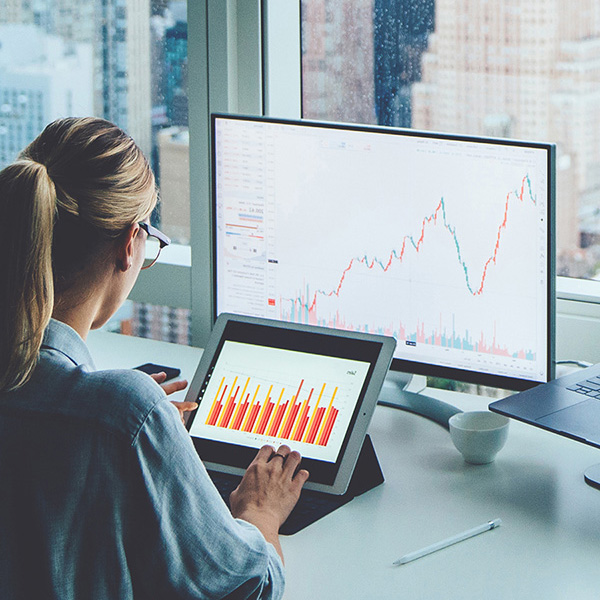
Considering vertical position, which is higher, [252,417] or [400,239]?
[400,239]

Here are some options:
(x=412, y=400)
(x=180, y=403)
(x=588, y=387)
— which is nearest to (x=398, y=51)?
(x=412, y=400)

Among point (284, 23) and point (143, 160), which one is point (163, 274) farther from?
point (143, 160)

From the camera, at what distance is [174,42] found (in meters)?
2.20

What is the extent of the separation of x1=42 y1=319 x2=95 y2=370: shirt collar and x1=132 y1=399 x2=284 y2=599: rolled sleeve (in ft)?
0.42

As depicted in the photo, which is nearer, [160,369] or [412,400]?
[412,400]

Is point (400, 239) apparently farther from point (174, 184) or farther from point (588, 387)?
point (174, 184)

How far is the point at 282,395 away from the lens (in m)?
1.44

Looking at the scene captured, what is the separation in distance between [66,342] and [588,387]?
804 mm

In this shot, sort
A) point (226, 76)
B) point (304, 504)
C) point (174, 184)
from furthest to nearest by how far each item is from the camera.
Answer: point (174, 184), point (226, 76), point (304, 504)

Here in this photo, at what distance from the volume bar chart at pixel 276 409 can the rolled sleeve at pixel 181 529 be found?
0.34 m

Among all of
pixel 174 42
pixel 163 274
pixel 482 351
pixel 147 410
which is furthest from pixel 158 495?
pixel 174 42

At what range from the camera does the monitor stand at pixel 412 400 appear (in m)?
1.64

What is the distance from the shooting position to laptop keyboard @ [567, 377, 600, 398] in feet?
4.82

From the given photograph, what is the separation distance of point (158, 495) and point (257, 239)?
78 centimetres
